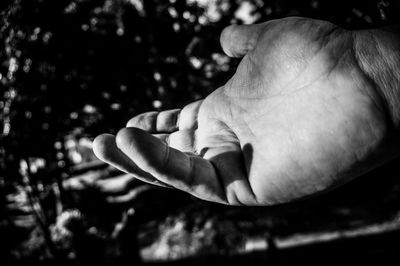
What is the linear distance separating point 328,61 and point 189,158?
81 cm

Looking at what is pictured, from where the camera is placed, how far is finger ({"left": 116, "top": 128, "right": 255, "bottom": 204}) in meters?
1.10

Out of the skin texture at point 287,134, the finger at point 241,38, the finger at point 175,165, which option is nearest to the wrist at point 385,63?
the skin texture at point 287,134

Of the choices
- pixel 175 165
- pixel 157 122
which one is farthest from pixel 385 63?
pixel 157 122

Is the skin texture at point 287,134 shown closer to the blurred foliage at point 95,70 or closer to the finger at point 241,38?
the finger at point 241,38

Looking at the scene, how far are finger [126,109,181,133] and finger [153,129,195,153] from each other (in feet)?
0.33

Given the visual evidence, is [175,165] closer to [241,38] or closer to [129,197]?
[241,38]

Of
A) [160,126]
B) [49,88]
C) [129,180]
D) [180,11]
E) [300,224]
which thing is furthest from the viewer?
[300,224]

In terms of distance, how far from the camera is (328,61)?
1.19 m

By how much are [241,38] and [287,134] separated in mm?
604

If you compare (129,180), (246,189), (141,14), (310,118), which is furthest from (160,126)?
(129,180)

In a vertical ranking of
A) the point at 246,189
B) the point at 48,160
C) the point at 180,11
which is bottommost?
the point at 246,189

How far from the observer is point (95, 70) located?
2793mm

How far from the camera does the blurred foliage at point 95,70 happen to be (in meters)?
2.49

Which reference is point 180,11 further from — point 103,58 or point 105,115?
point 105,115
